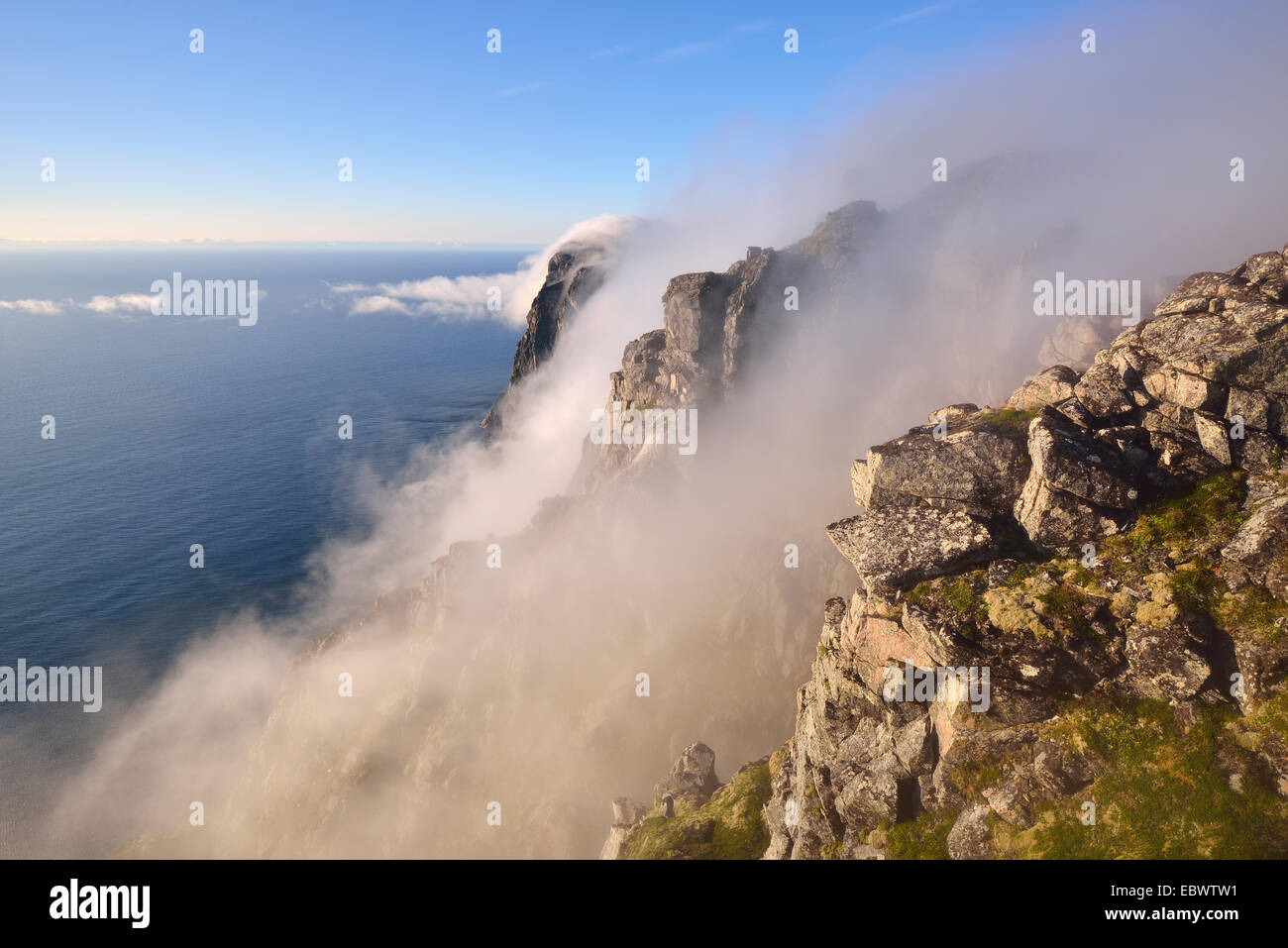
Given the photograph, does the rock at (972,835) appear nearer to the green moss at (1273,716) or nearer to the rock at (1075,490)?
the green moss at (1273,716)

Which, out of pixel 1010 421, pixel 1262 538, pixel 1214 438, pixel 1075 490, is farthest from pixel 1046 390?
pixel 1262 538

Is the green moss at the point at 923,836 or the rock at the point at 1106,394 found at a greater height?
the rock at the point at 1106,394

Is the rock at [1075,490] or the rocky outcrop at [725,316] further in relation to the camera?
the rocky outcrop at [725,316]

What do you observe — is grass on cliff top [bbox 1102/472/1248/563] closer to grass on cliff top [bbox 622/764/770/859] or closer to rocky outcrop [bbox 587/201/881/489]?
grass on cliff top [bbox 622/764/770/859]

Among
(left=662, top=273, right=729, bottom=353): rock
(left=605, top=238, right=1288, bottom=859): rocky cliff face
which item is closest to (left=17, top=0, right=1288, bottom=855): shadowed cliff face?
→ (left=662, top=273, right=729, bottom=353): rock

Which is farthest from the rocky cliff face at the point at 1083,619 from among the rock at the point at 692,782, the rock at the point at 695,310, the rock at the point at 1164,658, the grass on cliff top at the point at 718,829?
the rock at the point at 695,310

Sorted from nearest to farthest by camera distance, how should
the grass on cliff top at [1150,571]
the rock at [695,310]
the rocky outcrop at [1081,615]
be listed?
the rocky outcrop at [1081,615] → the grass on cliff top at [1150,571] → the rock at [695,310]

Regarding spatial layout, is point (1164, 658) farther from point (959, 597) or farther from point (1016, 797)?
point (1016, 797)
